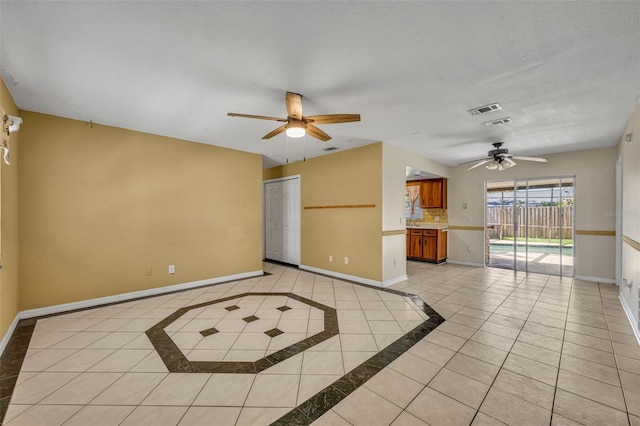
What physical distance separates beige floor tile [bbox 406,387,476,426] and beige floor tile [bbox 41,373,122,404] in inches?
86.0

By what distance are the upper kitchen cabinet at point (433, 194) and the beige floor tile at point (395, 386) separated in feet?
18.5

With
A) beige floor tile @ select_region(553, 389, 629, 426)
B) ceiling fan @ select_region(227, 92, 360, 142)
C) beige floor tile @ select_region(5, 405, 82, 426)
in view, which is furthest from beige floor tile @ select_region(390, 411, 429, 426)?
ceiling fan @ select_region(227, 92, 360, 142)

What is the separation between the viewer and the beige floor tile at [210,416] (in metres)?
1.59

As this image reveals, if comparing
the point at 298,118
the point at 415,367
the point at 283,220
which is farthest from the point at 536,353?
the point at 283,220

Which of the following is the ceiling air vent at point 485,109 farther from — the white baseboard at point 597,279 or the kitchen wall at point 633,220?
the white baseboard at point 597,279

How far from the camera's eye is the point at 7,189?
8.64 ft

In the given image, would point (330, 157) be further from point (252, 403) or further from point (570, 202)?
point (570, 202)

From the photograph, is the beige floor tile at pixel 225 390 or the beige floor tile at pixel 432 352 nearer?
the beige floor tile at pixel 225 390

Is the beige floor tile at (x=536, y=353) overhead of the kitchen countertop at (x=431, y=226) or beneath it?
beneath

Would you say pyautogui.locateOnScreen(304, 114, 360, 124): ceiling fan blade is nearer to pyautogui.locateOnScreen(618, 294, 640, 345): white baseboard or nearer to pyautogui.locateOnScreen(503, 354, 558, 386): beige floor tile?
pyautogui.locateOnScreen(503, 354, 558, 386): beige floor tile

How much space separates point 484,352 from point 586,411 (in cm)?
73

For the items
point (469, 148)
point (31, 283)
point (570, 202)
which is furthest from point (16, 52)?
point (570, 202)

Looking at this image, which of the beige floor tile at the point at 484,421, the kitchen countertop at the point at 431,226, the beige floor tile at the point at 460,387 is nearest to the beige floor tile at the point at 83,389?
the beige floor tile at the point at 460,387

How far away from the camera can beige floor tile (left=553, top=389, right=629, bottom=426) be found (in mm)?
1611
